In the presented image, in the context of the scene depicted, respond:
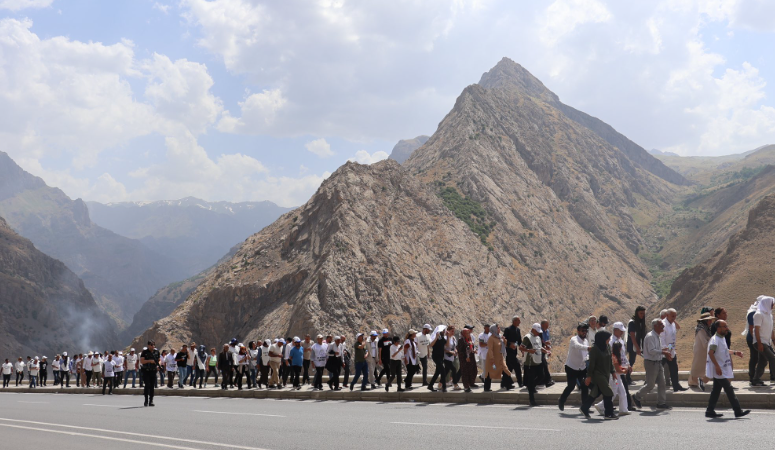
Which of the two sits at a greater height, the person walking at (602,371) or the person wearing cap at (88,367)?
the person walking at (602,371)

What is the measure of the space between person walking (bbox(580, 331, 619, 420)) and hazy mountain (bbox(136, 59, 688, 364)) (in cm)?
3135

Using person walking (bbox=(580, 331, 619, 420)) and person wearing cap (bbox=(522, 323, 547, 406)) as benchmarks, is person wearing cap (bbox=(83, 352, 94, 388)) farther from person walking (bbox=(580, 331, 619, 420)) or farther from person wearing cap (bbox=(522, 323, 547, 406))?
person walking (bbox=(580, 331, 619, 420))

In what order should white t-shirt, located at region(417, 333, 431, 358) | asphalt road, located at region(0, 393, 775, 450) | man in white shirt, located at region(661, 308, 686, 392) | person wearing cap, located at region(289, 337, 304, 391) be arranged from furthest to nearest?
person wearing cap, located at region(289, 337, 304, 391) → white t-shirt, located at region(417, 333, 431, 358) → man in white shirt, located at region(661, 308, 686, 392) → asphalt road, located at region(0, 393, 775, 450)

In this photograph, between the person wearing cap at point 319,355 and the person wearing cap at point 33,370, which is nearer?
the person wearing cap at point 319,355

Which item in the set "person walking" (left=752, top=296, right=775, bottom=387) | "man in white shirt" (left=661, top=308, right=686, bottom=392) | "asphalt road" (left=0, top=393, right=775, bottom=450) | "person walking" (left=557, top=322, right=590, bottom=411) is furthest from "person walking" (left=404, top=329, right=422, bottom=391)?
"person walking" (left=752, top=296, right=775, bottom=387)

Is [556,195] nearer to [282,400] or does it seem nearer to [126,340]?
[282,400]

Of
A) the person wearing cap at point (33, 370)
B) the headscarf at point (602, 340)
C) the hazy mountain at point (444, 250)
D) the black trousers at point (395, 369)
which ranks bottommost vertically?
the person wearing cap at point (33, 370)

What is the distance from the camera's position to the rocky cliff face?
96250 mm

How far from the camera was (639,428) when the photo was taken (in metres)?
10.3

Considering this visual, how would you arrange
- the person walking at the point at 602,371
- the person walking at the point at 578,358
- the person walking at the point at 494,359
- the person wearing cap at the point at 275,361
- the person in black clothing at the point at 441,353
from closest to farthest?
the person walking at the point at 602,371
the person walking at the point at 578,358
the person walking at the point at 494,359
the person in black clothing at the point at 441,353
the person wearing cap at the point at 275,361

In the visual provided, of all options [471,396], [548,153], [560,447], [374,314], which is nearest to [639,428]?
[560,447]

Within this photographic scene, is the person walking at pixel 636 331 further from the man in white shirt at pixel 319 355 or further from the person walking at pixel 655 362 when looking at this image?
the man in white shirt at pixel 319 355

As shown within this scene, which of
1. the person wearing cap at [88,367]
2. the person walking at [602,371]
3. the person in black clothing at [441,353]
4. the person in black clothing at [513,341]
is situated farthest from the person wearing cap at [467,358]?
the person wearing cap at [88,367]

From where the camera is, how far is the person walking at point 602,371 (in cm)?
1130
